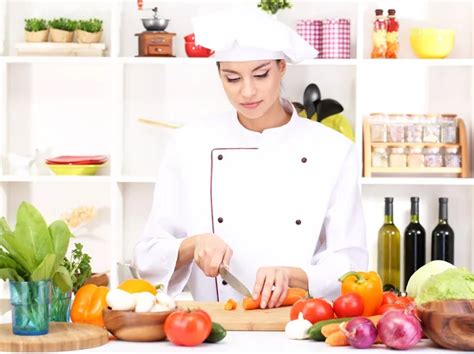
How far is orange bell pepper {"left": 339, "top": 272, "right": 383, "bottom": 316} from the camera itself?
2566 millimetres

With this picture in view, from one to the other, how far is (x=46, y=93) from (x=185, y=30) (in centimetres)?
77

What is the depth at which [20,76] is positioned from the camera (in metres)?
5.34

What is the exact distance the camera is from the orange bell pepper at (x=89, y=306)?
8.07ft

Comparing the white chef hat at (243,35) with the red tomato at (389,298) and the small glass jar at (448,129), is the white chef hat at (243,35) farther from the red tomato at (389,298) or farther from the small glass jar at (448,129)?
the small glass jar at (448,129)

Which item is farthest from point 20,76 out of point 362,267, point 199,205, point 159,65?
point 362,267

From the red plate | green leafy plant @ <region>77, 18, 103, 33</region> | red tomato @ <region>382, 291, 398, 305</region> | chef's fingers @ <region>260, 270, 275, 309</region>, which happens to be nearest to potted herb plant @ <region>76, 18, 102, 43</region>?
green leafy plant @ <region>77, 18, 103, 33</region>

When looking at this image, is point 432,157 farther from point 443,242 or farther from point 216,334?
point 216,334

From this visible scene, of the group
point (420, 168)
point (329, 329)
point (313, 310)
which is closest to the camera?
point (329, 329)

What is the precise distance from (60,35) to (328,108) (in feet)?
4.37

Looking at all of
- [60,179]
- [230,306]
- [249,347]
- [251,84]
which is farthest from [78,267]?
[60,179]

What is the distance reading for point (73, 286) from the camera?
8.34ft

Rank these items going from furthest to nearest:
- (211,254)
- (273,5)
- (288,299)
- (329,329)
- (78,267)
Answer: (273,5) → (211,254) → (288,299) → (78,267) → (329,329)

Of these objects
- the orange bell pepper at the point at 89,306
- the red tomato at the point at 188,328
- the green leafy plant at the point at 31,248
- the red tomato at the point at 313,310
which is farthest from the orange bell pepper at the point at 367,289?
the green leafy plant at the point at 31,248

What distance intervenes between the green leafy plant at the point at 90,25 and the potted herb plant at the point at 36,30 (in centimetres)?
17
